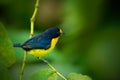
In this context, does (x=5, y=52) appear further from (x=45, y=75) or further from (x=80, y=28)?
(x=80, y=28)

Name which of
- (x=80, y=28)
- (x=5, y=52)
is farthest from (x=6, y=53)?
(x=80, y=28)

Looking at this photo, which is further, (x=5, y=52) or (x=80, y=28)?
(x=80, y=28)

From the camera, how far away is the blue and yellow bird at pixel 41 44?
1.69 ft

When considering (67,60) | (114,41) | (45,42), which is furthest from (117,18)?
(45,42)

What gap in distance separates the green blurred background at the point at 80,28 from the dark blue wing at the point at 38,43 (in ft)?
0.83

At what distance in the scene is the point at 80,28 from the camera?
3.32 ft

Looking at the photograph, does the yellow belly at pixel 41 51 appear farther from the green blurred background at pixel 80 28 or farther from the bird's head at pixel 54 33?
the green blurred background at pixel 80 28

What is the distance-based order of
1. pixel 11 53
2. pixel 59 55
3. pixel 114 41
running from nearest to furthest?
pixel 11 53 → pixel 59 55 → pixel 114 41

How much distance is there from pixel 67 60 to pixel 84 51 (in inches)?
2.5

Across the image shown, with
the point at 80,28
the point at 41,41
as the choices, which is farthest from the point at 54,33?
the point at 80,28

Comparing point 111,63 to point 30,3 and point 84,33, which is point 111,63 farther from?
point 30,3

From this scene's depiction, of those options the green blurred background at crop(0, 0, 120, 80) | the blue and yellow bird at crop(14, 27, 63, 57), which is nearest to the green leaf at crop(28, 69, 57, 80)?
the blue and yellow bird at crop(14, 27, 63, 57)

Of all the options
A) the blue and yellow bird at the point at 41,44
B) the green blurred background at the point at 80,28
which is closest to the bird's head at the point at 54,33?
the blue and yellow bird at the point at 41,44

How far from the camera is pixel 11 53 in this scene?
51cm
